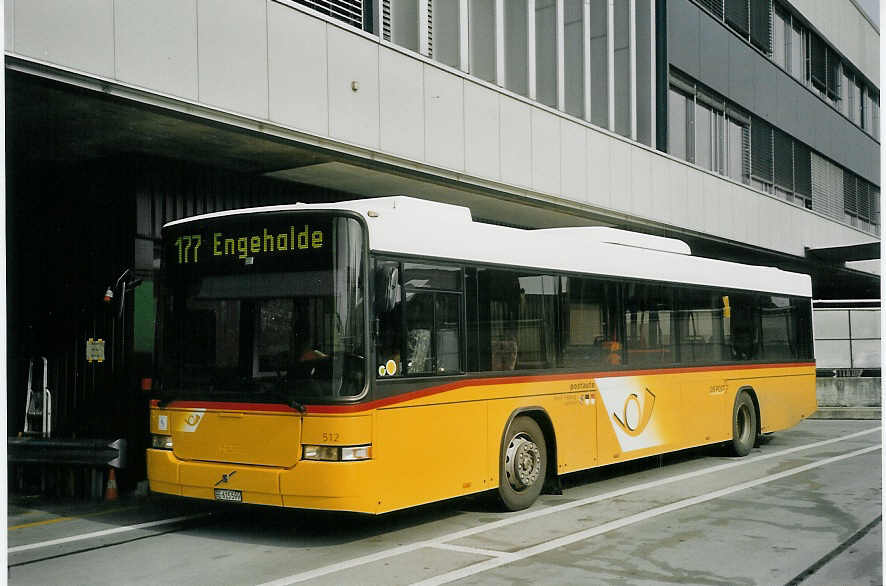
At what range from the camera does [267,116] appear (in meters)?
11.8

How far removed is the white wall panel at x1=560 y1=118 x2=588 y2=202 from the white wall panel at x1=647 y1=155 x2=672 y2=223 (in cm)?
308

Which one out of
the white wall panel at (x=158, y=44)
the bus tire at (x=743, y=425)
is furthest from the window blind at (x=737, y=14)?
the white wall panel at (x=158, y=44)

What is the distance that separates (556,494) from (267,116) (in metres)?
5.54

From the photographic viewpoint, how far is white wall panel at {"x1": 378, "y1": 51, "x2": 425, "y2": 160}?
13750 millimetres

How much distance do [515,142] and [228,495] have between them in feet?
32.1

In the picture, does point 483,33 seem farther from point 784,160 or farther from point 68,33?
point 784,160

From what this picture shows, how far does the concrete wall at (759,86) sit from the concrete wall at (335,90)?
469 centimetres

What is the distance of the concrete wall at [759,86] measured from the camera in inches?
971

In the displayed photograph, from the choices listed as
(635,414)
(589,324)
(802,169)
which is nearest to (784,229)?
(802,169)

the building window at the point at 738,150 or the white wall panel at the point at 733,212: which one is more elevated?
the building window at the point at 738,150

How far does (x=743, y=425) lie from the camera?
50.6ft

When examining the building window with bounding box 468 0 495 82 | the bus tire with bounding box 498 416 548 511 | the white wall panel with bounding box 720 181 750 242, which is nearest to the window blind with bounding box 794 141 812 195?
the white wall panel with bounding box 720 181 750 242

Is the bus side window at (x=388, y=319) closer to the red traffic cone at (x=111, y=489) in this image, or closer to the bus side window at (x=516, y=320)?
the bus side window at (x=516, y=320)

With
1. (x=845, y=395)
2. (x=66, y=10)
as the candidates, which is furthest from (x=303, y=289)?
(x=845, y=395)
